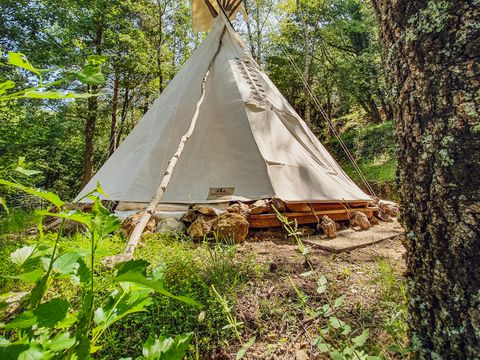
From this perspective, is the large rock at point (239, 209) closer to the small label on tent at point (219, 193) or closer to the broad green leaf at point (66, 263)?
the small label on tent at point (219, 193)

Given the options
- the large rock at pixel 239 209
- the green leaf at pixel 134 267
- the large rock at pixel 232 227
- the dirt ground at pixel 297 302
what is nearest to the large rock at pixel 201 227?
the large rock at pixel 232 227

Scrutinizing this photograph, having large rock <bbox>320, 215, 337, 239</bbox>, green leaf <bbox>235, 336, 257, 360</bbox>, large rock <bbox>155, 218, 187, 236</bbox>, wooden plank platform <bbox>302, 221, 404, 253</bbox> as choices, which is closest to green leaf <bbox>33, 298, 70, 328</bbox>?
green leaf <bbox>235, 336, 257, 360</bbox>

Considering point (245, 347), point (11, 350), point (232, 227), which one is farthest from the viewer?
point (232, 227)

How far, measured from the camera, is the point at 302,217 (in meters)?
3.70

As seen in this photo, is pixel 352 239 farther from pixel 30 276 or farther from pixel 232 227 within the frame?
pixel 30 276

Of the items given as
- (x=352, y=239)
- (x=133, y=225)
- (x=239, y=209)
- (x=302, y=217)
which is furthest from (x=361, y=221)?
(x=133, y=225)

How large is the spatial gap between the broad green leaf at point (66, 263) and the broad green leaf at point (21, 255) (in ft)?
0.20

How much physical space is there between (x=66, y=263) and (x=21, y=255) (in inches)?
4.3

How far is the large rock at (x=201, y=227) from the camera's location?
3.26 m

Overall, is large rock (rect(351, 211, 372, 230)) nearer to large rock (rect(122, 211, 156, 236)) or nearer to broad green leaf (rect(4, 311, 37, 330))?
large rock (rect(122, 211, 156, 236))

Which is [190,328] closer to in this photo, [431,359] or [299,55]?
[431,359]

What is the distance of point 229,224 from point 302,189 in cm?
126

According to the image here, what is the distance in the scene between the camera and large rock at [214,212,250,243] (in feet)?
10.5

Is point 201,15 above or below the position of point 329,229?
above
